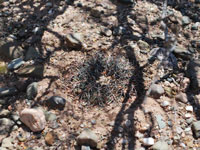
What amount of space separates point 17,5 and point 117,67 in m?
1.95

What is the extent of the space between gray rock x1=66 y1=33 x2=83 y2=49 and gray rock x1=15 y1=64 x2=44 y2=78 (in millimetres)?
444

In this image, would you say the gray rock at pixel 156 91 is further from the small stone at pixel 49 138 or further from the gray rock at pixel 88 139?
the small stone at pixel 49 138

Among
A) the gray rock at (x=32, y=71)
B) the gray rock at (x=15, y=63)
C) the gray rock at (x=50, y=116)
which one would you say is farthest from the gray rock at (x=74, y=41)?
the gray rock at (x=50, y=116)

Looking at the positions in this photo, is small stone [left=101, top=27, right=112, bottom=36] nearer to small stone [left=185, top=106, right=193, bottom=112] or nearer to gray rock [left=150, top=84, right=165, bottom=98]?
gray rock [left=150, top=84, right=165, bottom=98]

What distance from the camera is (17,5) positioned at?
3939mm

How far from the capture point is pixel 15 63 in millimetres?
3174

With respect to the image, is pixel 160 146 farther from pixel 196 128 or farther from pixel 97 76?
pixel 97 76

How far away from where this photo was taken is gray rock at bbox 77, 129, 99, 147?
2.44 m

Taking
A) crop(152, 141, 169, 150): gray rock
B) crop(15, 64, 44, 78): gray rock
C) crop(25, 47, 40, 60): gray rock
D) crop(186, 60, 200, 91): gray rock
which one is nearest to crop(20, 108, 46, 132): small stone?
crop(15, 64, 44, 78): gray rock

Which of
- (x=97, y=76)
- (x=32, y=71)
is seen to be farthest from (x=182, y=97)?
(x=32, y=71)

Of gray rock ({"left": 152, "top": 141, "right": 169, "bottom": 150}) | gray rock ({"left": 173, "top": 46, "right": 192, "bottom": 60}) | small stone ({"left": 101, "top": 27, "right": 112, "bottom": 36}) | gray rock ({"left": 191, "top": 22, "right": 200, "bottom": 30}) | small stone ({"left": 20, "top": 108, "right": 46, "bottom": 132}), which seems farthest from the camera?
gray rock ({"left": 191, "top": 22, "right": 200, "bottom": 30})

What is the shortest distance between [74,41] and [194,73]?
4.78 feet

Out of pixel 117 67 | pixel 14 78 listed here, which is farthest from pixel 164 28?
pixel 14 78

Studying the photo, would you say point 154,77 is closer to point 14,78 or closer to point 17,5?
point 14,78
